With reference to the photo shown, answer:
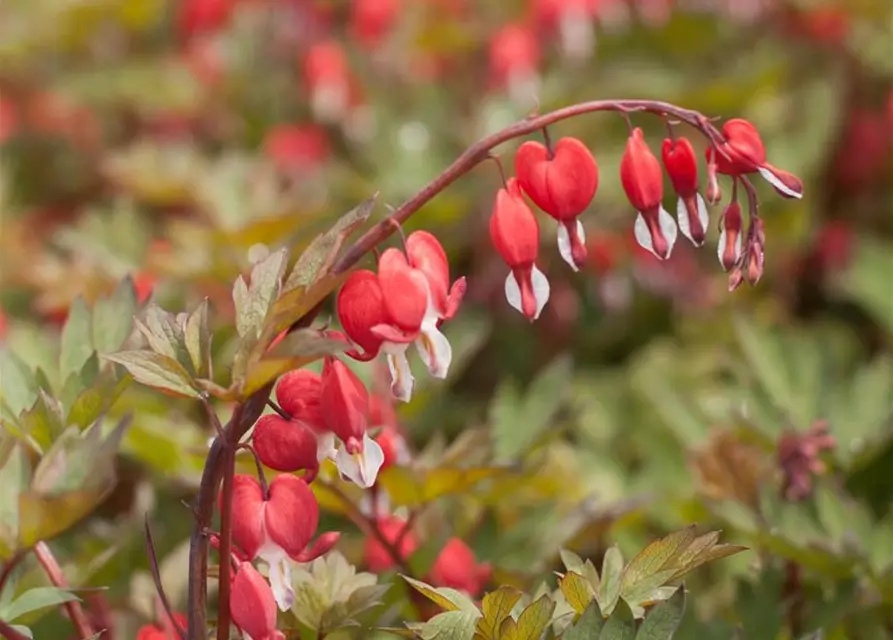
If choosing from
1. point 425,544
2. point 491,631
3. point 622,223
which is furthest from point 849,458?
point 622,223

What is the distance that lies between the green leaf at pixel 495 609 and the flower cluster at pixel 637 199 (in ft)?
0.63

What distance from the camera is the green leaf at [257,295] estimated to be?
0.83 metres

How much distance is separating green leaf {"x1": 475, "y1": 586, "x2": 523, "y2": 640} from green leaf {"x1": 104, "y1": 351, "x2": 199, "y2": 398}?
0.81 ft

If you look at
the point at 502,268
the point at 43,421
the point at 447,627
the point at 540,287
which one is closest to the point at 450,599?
the point at 447,627

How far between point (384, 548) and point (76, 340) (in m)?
0.33

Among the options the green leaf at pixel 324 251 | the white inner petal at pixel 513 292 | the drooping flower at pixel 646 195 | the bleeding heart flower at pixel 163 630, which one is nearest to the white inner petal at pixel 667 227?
the drooping flower at pixel 646 195

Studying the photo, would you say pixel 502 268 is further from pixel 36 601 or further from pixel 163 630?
pixel 36 601

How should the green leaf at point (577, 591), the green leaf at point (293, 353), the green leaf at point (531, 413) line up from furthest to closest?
the green leaf at point (531, 413)
the green leaf at point (577, 591)
the green leaf at point (293, 353)

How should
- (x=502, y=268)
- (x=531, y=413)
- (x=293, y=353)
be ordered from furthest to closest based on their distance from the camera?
(x=502, y=268), (x=531, y=413), (x=293, y=353)

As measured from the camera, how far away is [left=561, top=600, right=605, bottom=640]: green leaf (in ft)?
2.68

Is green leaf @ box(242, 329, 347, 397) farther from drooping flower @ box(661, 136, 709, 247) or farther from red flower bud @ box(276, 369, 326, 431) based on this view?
drooping flower @ box(661, 136, 709, 247)

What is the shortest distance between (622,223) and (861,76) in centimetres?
71

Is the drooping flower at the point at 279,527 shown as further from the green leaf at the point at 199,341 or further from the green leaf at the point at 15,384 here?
the green leaf at the point at 15,384

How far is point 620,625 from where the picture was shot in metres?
0.82
